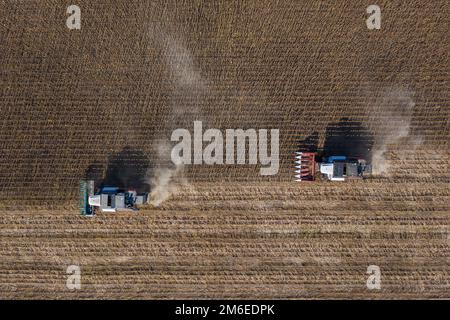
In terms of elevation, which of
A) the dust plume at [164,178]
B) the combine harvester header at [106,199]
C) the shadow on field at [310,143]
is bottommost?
the combine harvester header at [106,199]

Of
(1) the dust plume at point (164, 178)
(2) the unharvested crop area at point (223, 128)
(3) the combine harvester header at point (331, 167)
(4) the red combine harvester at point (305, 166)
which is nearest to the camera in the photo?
(3) the combine harvester header at point (331, 167)

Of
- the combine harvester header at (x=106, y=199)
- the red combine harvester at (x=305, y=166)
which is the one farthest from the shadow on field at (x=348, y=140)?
the combine harvester header at (x=106, y=199)

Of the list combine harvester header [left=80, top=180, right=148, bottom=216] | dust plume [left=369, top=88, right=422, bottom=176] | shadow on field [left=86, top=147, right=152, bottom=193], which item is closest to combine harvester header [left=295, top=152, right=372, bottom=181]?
dust plume [left=369, top=88, right=422, bottom=176]

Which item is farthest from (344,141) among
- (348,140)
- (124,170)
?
(124,170)

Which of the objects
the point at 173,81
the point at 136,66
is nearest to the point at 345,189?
the point at 173,81

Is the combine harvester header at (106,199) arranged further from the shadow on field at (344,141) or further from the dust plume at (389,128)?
the dust plume at (389,128)

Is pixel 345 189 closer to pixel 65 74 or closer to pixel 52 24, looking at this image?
pixel 65 74
